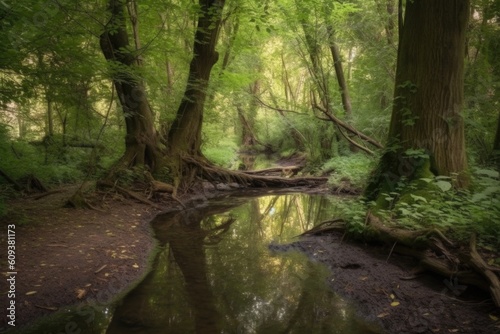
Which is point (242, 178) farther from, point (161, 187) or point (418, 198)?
point (418, 198)

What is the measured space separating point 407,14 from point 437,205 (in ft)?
13.5

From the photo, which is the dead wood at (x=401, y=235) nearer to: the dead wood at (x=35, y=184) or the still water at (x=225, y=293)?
the still water at (x=225, y=293)

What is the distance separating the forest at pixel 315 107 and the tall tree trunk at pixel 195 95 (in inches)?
2.2

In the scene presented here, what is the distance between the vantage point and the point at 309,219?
959cm

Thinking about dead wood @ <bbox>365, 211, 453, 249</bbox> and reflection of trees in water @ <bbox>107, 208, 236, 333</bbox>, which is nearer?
Answer: reflection of trees in water @ <bbox>107, 208, 236, 333</bbox>

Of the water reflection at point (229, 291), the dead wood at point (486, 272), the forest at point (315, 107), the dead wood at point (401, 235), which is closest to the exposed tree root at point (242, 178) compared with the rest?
the forest at point (315, 107)

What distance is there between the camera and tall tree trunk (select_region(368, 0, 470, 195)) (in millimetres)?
6395

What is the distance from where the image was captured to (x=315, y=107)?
10570mm

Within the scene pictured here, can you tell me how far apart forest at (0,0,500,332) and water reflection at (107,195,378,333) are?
1454 mm

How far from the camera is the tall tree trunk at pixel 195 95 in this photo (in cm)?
1127

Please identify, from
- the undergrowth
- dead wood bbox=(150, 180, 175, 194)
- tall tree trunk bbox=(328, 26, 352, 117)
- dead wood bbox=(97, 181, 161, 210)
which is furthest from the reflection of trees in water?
tall tree trunk bbox=(328, 26, 352, 117)

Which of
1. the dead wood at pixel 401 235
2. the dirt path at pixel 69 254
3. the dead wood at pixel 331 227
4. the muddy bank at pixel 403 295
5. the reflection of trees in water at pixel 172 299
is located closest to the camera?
the muddy bank at pixel 403 295

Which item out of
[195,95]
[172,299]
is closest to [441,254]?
[172,299]

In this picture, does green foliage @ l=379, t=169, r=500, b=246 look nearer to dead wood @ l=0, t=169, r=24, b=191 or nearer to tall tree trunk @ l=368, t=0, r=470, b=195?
tall tree trunk @ l=368, t=0, r=470, b=195
